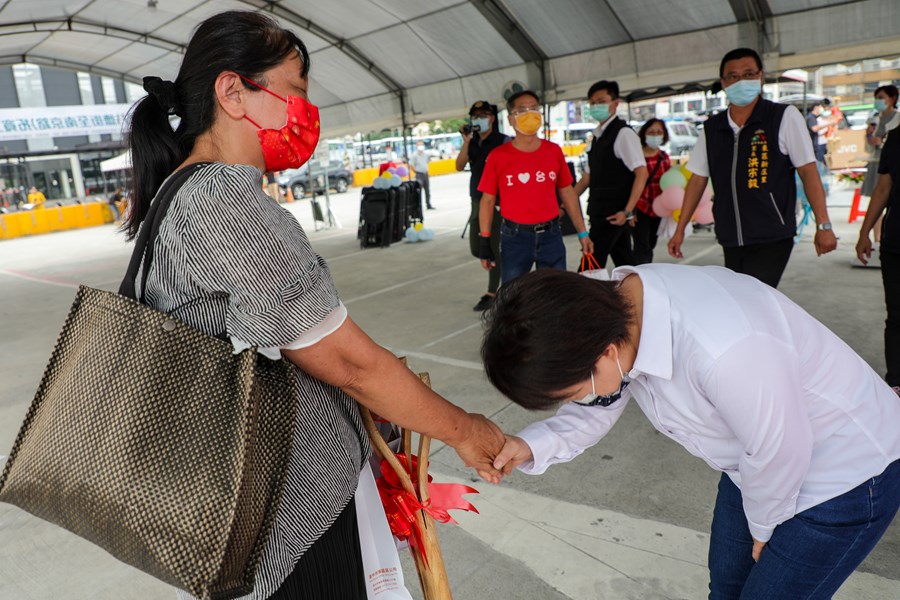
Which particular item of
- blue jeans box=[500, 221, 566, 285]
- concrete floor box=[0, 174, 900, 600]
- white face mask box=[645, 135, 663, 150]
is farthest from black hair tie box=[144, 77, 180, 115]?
white face mask box=[645, 135, 663, 150]

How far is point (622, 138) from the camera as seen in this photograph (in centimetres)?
497

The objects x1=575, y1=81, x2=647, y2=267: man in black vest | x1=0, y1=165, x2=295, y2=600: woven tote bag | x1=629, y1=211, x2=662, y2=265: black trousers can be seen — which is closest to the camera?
x1=0, y1=165, x2=295, y2=600: woven tote bag

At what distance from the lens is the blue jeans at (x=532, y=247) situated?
451cm

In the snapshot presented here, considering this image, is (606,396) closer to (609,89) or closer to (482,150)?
(609,89)

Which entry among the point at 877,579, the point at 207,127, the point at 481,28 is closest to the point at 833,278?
the point at 877,579

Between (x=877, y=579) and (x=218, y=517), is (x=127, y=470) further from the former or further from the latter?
(x=877, y=579)

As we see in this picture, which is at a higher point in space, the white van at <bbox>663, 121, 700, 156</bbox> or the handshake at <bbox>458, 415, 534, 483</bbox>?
the white van at <bbox>663, 121, 700, 156</bbox>

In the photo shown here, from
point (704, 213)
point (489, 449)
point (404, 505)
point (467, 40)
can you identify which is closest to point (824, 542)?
point (489, 449)

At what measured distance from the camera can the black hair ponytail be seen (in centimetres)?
110

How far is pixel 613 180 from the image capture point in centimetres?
504

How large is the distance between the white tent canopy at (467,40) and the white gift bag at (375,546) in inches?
238

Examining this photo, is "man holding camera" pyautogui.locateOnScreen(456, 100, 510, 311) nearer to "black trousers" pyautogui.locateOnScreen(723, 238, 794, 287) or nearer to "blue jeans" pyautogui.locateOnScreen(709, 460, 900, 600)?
"black trousers" pyautogui.locateOnScreen(723, 238, 794, 287)

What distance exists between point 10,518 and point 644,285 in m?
3.10

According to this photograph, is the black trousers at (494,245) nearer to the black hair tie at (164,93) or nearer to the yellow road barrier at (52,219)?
the black hair tie at (164,93)
